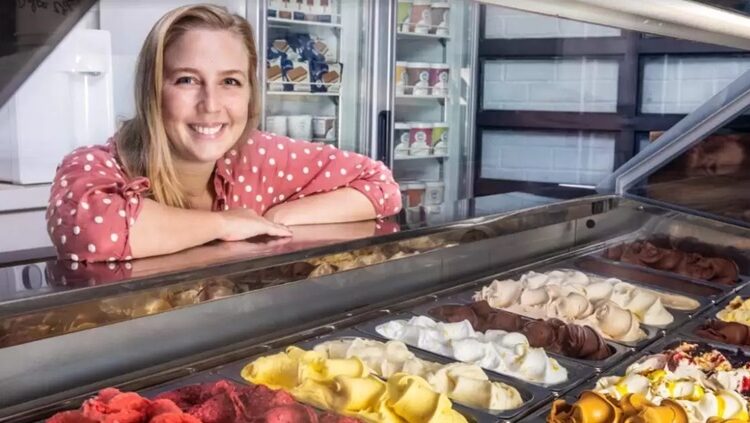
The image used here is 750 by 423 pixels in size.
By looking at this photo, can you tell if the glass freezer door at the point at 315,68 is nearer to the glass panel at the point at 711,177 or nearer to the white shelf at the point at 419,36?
the white shelf at the point at 419,36

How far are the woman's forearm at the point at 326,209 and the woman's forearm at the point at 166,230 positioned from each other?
28 centimetres

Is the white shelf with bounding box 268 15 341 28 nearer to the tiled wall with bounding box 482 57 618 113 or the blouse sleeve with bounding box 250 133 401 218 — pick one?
the tiled wall with bounding box 482 57 618 113

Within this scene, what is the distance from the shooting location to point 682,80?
15.3 ft

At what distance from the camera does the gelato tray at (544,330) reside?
153 cm

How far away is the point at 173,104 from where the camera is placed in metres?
1.55

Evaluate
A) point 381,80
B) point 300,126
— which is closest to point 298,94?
point 300,126

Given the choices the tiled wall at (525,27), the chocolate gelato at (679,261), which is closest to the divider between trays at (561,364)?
the chocolate gelato at (679,261)

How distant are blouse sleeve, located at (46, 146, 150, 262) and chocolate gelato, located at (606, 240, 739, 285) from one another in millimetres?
1412

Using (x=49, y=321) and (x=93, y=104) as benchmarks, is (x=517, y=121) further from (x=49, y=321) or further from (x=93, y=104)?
(x=49, y=321)

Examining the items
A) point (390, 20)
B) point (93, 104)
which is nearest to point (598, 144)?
point (390, 20)

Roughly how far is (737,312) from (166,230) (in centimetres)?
129

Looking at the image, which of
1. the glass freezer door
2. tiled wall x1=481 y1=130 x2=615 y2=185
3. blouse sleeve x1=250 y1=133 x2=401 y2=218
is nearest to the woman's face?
blouse sleeve x1=250 y1=133 x2=401 y2=218

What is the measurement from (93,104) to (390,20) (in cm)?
226

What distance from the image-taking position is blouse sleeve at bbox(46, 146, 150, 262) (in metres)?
1.24
